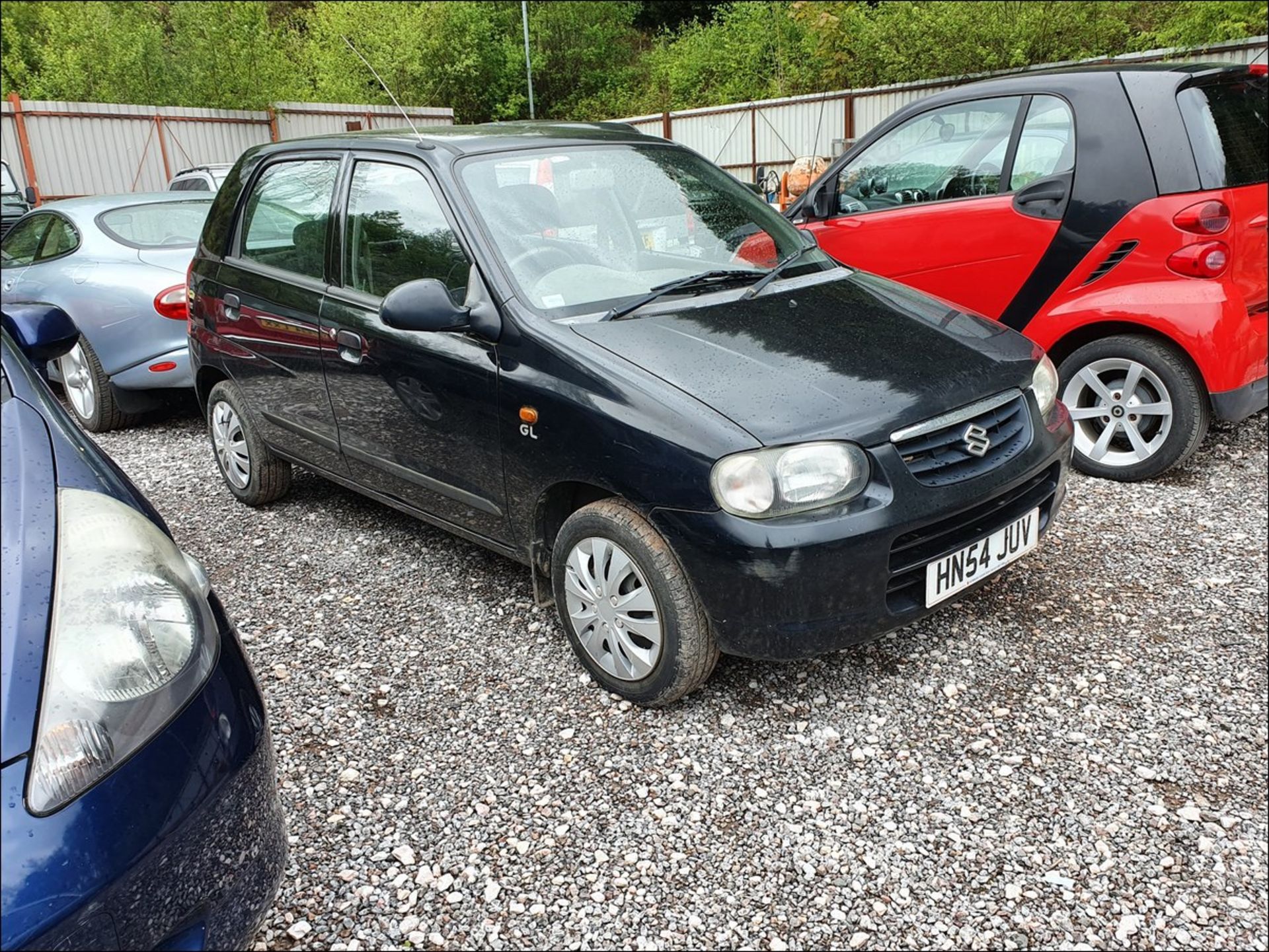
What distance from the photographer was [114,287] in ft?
19.3

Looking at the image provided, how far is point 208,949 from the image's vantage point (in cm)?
155

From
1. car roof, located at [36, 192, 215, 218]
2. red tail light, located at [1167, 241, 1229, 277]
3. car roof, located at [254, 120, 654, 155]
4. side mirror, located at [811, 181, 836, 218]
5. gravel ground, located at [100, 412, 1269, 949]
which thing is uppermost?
car roof, located at [254, 120, 654, 155]

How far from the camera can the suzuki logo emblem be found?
9.12 ft

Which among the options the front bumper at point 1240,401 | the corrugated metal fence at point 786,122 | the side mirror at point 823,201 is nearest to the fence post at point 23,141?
the corrugated metal fence at point 786,122

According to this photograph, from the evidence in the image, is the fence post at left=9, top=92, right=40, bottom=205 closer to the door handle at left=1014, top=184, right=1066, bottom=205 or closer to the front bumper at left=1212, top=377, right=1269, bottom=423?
the door handle at left=1014, top=184, right=1066, bottom=205

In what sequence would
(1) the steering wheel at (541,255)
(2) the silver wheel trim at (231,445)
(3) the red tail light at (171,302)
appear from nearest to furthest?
(1) the steering wheel at (541,255), (2) the silver wheel trim at (231,445), (3) the red tail light at (171,302)

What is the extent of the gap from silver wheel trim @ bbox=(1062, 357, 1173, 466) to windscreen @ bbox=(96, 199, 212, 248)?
540cm

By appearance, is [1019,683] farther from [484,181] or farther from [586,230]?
[484,181]

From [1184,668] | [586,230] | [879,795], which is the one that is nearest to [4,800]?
[879,795]

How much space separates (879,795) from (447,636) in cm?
162

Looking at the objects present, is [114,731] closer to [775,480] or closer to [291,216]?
[775,480]

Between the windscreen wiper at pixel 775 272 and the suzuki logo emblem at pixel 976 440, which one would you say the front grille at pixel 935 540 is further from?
the windscreen wiper at pixel 775 272

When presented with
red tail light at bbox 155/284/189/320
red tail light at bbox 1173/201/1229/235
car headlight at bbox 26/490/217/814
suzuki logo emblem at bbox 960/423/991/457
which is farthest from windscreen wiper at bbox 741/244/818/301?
red tail light at bbox 155/284/189/320

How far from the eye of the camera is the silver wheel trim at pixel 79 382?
20.1 ft
